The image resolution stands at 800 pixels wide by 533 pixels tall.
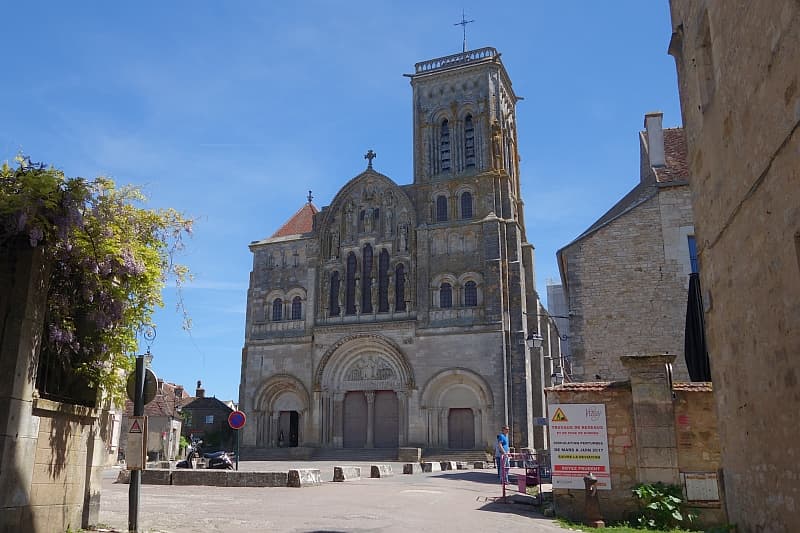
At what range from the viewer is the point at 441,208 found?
125 feet

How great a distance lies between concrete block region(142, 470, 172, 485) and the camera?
17.4 metres

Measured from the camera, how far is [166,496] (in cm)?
1381

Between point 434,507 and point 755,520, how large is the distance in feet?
18.6

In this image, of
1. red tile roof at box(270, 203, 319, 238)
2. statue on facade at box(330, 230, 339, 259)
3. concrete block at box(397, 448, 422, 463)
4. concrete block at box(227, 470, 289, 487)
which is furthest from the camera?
red tile roof at box(270, 203, 319, 238)

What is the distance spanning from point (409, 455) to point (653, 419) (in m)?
22.0

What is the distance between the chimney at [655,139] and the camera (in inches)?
824

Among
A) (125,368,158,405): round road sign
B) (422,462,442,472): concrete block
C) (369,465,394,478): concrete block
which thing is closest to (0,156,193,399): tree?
(125,368,158,405): round road sign

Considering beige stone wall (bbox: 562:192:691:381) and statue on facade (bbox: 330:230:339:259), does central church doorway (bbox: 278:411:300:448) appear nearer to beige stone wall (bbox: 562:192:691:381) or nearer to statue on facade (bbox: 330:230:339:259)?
statue on facade (bbox: 330:230:339:259)

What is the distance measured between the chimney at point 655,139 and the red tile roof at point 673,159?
0.74 ft

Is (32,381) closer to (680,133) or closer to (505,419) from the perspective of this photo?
(680,133)

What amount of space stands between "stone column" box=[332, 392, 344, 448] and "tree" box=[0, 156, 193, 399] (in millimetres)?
28216

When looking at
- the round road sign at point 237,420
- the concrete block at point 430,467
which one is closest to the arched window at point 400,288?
the concrete block at point 430,467

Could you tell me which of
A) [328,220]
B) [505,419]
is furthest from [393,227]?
[505,419]

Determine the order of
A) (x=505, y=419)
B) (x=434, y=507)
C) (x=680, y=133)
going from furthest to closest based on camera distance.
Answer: (x=505, y=419), (x=680, y=133), (x=434, y=507)
